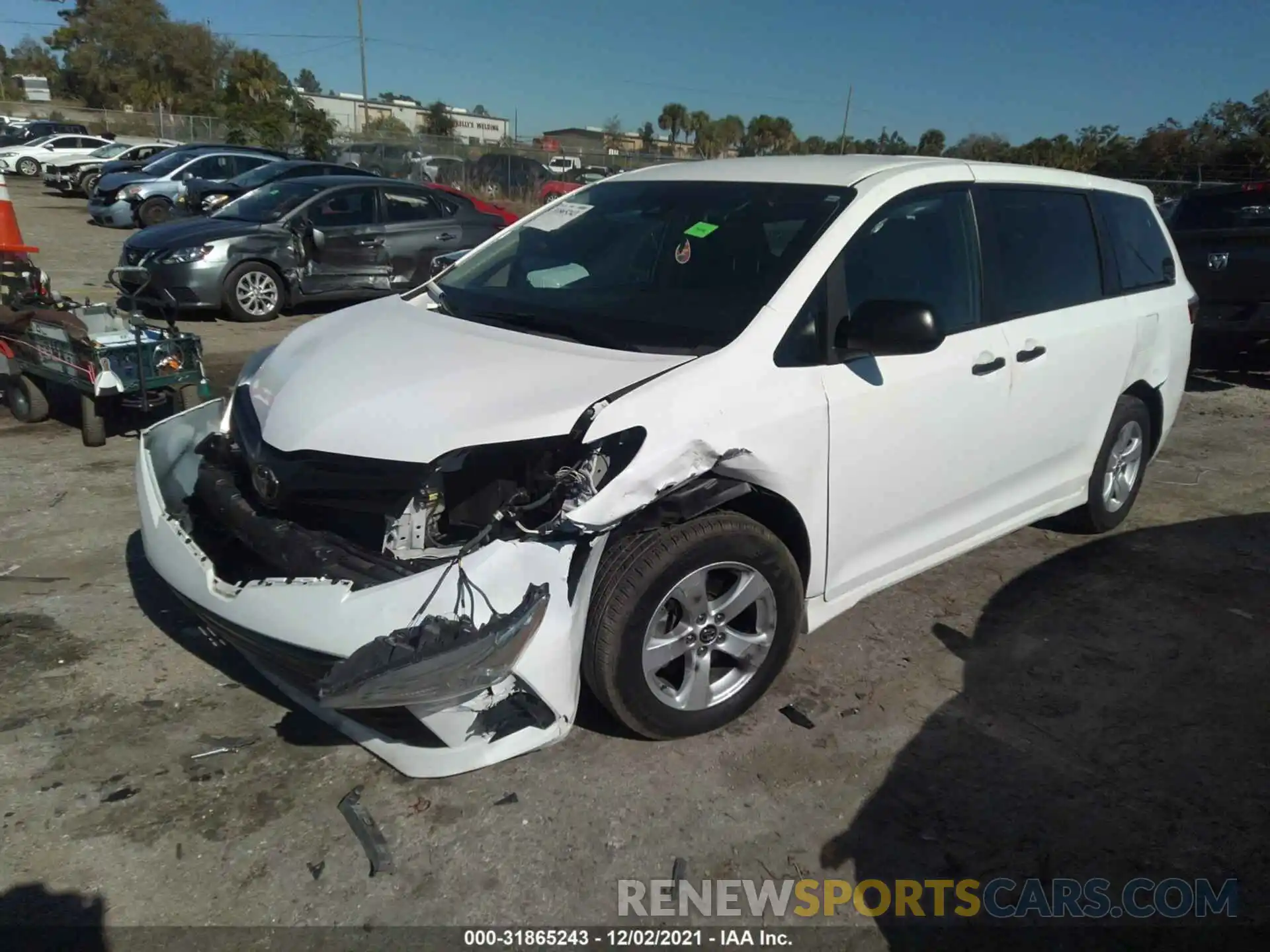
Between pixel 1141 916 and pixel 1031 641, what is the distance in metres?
1.49

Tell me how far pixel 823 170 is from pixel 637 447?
5.40 ft

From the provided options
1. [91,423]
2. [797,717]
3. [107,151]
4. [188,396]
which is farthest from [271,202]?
[107,151]

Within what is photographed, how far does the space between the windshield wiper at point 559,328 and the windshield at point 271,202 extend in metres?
7.95

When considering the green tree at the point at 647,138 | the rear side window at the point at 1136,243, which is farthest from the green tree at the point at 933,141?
the rear side window at the point at 1136,243

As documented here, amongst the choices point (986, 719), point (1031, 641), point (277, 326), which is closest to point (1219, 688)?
point (1031, 641)

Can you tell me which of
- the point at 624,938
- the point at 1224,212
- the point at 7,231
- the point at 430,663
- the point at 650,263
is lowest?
the point at 624,938

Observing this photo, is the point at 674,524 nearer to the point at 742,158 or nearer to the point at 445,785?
the point at 445,785

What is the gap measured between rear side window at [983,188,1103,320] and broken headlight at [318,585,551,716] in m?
2.50

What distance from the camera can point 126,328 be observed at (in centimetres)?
596

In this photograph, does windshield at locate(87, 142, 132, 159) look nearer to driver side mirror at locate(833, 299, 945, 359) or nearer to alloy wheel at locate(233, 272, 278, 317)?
alloy wheel at locate(233, 272, 278, 317)

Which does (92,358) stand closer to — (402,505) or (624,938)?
(402,505)

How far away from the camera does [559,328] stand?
3.32 meters

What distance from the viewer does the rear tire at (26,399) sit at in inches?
244

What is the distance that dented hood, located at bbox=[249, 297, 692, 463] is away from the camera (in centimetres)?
268
